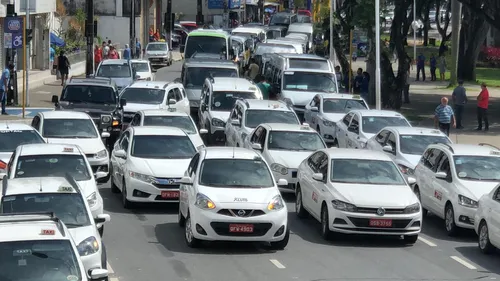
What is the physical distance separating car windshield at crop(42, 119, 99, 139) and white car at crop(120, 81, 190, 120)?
6.69 meters

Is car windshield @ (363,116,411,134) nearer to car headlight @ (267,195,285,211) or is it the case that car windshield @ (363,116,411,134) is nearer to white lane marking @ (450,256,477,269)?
white lane marking @ (450,256,477,269)

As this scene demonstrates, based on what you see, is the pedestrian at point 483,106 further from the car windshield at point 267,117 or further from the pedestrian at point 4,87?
the pedestrian at point 4,87

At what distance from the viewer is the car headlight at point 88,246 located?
44.8ft

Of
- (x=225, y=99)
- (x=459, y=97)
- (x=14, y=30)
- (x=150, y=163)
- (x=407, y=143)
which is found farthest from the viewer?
(x=14, y=30)

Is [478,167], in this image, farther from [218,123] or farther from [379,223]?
[218,123]

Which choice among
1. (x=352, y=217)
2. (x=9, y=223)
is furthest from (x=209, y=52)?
(x=9, y=223)

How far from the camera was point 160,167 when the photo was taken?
21125 mm

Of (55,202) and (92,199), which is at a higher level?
(55,202)

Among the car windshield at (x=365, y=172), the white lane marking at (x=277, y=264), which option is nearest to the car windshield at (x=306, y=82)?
the car windshield at (x=365, y=172)

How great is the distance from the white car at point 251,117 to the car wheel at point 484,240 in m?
9.79

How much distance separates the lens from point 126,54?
186 ft

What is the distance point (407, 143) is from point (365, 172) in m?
5.00

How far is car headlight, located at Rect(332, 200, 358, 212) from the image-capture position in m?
18.3

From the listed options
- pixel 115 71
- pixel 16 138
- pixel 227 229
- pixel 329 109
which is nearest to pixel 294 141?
pixel 16 138
